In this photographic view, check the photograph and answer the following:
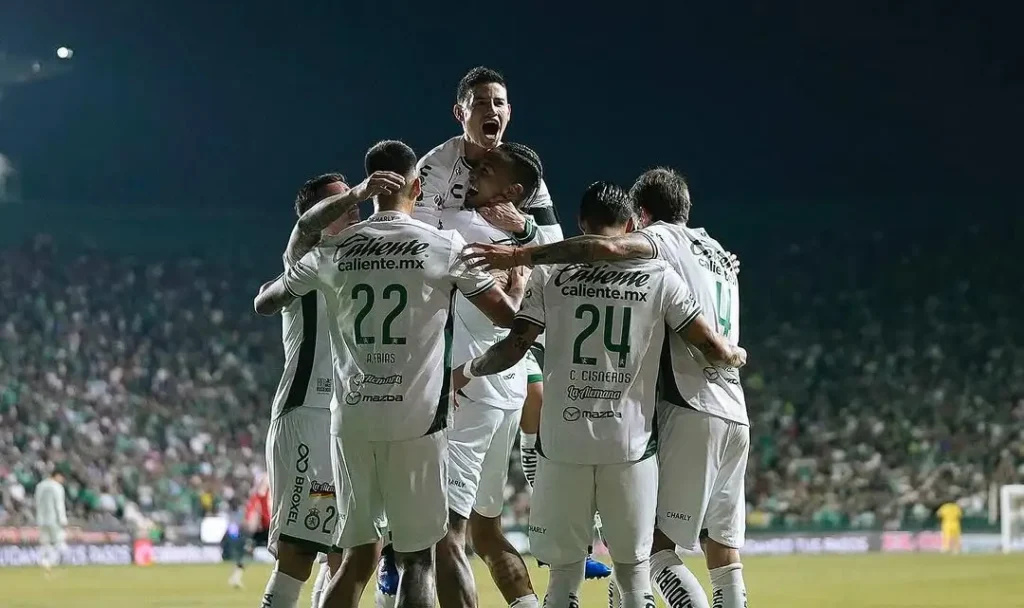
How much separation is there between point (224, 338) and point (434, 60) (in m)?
13.4

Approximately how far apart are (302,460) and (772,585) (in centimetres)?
1081

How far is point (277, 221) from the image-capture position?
40531 millimetres

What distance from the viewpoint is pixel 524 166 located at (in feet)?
25.2

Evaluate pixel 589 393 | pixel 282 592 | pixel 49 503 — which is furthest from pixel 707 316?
pixel 49 503

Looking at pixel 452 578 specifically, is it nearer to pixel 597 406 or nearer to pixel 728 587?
pixel 597 406

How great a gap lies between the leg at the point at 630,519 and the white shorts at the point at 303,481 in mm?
1465

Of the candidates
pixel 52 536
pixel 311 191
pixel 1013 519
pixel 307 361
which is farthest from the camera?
pixel 1013 519

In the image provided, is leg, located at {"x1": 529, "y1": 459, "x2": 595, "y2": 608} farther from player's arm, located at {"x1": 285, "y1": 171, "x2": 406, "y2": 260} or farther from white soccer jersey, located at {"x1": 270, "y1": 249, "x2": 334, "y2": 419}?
player's arm, located at {"x1": 285, "y1": 171, "x2": 406, "y2": 260}

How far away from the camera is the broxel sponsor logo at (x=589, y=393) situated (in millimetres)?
6758

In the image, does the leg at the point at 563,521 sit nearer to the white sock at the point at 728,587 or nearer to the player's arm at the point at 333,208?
the white sock at the point at 728,587

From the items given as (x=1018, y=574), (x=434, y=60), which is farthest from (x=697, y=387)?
(x=434, y=60)

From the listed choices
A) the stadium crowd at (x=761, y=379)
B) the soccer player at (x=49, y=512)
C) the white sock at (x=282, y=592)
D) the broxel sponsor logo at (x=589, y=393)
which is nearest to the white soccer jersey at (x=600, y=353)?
the broxel sponsor logo at (x=589, y=393)

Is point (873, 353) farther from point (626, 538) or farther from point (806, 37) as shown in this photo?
point (626, 538)

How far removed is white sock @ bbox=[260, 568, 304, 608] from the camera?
7.27 meters
